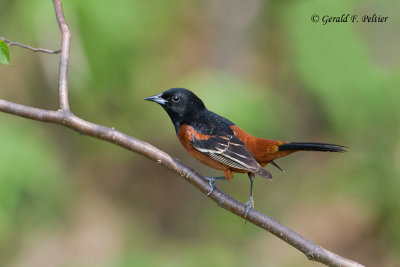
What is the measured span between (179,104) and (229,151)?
72 centimetres

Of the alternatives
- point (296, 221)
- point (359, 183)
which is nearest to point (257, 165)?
point (359, 183)

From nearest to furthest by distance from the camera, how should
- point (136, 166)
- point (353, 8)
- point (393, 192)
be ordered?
point (393, 192)
point (353, 8)
point (136, 166)

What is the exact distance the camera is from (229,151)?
12.0 ft

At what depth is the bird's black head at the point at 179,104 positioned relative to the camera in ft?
13.4

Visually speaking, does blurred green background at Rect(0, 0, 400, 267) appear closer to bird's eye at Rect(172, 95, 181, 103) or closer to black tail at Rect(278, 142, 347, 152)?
bird's eye at Rect(172, 95, 181, 103)

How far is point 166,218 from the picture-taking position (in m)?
8.16

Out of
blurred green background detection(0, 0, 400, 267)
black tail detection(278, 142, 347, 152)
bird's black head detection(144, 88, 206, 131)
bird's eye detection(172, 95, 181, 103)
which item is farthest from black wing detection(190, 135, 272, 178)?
blurred green background detection(0, 0, 400, 267)

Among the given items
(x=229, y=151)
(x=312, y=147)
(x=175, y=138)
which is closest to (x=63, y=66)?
(x=229, y=151)

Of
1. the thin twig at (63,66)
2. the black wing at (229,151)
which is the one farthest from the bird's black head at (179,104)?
the thin twig at (63,66)

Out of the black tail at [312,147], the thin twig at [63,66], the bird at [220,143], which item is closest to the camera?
the thin twig at [63,66]

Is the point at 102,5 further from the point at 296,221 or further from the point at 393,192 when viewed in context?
the point at 296,221

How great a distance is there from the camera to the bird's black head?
13.4 feet

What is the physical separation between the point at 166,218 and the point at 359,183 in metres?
3.62

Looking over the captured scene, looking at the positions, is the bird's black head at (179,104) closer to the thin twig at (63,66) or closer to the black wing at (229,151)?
the black wing at (229,151)
